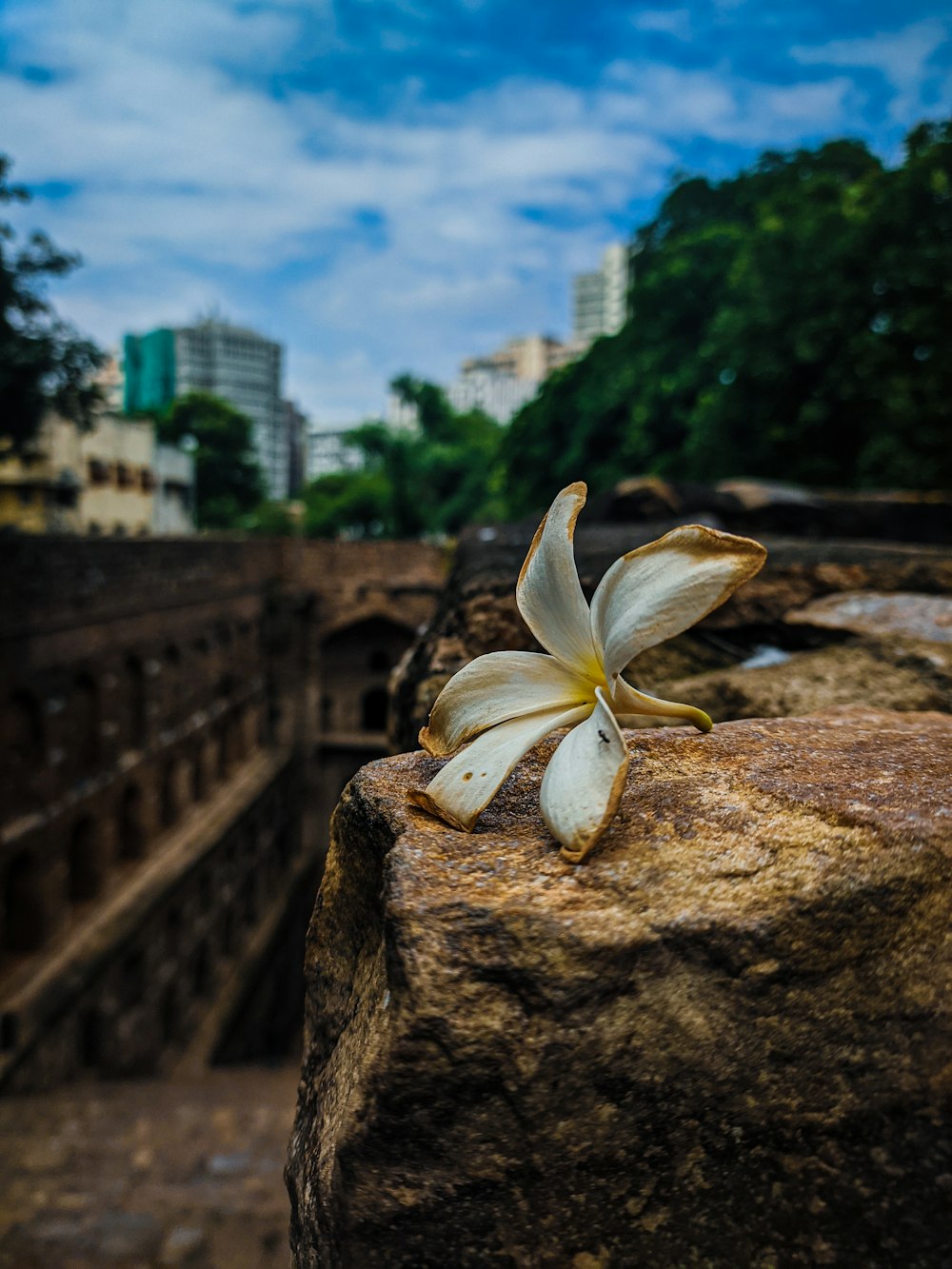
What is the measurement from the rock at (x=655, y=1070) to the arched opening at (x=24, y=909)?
10.1 metres

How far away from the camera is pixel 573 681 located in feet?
4.37

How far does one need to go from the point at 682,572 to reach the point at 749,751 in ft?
1.25

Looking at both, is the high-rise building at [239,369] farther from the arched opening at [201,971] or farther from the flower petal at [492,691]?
the flower petal at [492,691]

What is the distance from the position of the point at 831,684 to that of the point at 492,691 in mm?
1171

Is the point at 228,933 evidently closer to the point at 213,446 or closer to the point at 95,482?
the point at 95,482

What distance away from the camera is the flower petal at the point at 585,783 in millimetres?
1096

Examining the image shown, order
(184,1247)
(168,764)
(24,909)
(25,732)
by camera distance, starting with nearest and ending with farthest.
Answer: (184,1247) < (25,732) < (24,909) < (168,764)

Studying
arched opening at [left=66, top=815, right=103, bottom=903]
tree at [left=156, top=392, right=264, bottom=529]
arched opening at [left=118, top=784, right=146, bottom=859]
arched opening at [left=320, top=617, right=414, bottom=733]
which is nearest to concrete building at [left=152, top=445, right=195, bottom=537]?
tree at [left=156, top=392, right=264, bottom=529]

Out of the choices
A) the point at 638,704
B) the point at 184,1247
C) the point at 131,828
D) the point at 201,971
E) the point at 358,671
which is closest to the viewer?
the point at 638,704

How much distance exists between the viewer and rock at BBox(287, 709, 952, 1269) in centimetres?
100

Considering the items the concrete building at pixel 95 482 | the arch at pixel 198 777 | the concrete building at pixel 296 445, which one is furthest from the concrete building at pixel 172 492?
the concrete building at pixel 296 445

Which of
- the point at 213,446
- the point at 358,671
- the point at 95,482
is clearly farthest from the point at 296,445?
the point at 358,671

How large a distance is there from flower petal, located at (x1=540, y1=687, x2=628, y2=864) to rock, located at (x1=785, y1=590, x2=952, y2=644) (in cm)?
146

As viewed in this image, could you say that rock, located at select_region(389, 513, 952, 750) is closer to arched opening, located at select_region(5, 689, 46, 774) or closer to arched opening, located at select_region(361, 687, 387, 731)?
arched opening, located at select_region(5, 689, 46, 774)
